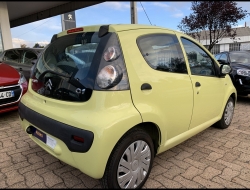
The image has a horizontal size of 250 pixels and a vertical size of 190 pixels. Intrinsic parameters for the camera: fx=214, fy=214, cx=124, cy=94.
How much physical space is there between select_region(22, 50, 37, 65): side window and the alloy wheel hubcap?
5.27m

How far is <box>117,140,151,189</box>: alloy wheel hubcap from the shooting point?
190cm

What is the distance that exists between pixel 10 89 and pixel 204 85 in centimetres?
321

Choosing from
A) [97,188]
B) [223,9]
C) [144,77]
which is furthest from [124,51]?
[223,9]

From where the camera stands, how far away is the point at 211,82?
2969 mm

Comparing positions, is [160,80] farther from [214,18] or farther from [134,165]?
[214,18]

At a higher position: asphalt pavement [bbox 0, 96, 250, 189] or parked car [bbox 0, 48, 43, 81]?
parked car [bbox 0, 48, 43, 81]

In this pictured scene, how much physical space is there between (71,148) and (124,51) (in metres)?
0.96

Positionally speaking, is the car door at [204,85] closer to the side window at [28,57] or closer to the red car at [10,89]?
the red car at [10,89]

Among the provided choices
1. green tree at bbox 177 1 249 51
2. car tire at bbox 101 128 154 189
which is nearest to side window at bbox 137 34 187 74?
car tire at bbox 101 128 154 189

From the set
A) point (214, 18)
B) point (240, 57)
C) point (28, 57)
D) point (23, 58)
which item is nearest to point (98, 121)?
point (28, 57)

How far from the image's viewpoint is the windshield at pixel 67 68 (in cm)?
188

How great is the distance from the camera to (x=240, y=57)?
6.37m

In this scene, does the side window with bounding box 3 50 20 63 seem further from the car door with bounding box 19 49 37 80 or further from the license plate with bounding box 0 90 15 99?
the license plate with bounding box 0 90 15 99

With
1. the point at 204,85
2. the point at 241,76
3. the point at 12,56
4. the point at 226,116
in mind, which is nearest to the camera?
the point at 204,85
